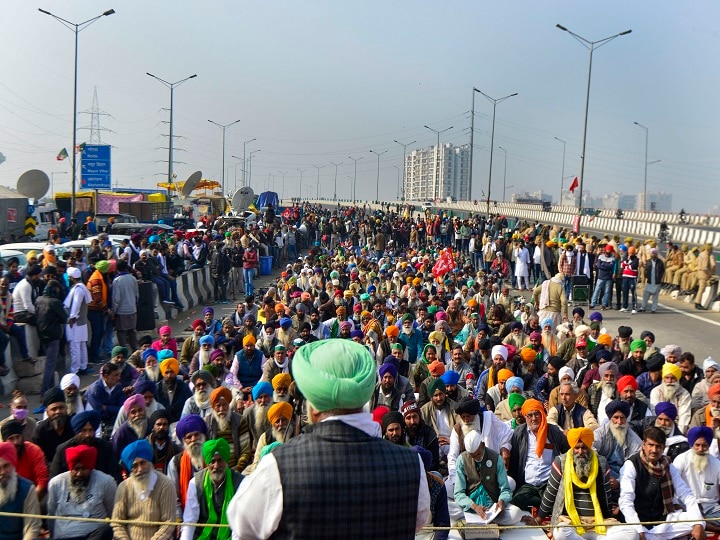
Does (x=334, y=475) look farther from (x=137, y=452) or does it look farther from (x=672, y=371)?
(x=672, y=371)

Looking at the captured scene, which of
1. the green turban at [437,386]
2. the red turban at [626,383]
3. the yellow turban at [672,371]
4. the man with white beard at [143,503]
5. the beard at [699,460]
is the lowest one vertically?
the man with white beard at [143,503]

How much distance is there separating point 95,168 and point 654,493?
116ft

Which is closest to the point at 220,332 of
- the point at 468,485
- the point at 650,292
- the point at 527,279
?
the point at 468,485

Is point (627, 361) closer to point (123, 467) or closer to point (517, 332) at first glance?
point (517, 332)

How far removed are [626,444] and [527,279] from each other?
55.1 feet

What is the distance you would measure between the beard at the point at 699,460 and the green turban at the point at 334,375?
5.15 m

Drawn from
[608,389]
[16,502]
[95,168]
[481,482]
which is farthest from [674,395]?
[95,168]

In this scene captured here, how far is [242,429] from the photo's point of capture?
307 inches

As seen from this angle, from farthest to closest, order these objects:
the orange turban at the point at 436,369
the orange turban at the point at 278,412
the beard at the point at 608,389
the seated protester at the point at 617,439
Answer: the orange turban at the point at 436,369 < the beard at the point at 608,389 < the seated protester at the point at 617,439 < the orange turban at the point at 278,412

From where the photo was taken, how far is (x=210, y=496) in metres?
5.92

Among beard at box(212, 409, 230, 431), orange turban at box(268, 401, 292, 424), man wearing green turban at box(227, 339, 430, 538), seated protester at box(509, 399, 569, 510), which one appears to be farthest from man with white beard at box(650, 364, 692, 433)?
man wearing green turban at box(227, 339, 430, 538)

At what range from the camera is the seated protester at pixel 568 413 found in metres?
8.05

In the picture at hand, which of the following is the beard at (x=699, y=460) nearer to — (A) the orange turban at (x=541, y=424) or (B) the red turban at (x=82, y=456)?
(A) the orange turban at (x=541, y=424)

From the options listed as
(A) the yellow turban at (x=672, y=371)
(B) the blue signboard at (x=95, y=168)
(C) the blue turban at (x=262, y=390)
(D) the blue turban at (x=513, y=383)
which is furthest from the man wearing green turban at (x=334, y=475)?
(B) the blue signboard at (x=95, y=168)
